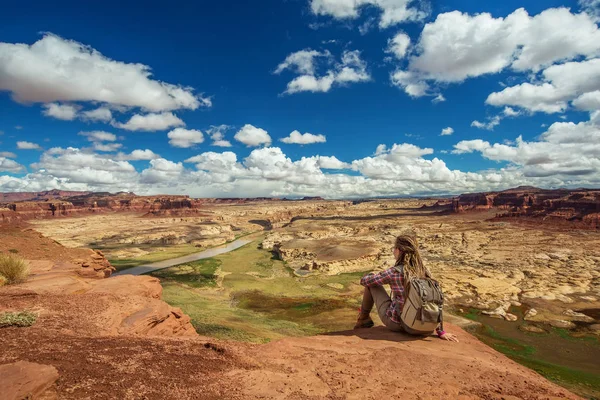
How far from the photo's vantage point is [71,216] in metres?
169

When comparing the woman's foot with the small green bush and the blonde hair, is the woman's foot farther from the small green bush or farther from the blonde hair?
the small green bush

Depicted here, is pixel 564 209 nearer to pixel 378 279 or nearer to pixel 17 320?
pixel 378 279

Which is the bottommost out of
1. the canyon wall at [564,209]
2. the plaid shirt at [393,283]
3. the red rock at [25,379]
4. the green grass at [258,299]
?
the green grass at [258,299]

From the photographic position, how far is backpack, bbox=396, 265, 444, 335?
679cm

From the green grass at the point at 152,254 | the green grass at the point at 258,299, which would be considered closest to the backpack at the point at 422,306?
the green grass at the point at 258,299

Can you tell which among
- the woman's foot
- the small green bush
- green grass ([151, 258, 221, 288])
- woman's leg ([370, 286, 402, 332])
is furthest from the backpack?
green grass ([151, 258, 221, 288])

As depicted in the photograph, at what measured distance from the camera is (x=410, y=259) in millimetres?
7359

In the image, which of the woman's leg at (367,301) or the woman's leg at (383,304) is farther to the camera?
the woman's leg at (367,301)

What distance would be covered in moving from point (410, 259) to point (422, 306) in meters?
1.03

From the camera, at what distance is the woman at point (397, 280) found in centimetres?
722

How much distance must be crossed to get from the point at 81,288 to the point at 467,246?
67294 mm

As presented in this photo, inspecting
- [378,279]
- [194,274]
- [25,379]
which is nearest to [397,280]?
[378,279]

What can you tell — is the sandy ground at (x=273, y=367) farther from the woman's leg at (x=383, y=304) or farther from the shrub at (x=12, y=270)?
the shrub at (x=12, y=270)

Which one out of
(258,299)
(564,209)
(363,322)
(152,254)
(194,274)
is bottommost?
(152,254)
